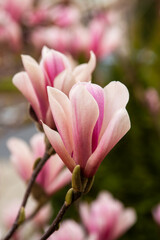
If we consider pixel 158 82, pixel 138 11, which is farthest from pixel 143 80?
pixel 138 11

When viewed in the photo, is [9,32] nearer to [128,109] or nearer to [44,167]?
[128,109]

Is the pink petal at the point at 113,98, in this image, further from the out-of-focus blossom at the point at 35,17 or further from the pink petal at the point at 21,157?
the out-of-focus blossom at the point at 35,17

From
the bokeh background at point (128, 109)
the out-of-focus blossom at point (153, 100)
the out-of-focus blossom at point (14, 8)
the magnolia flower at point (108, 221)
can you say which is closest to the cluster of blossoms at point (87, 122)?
the magnolia flower at point (108, 221)

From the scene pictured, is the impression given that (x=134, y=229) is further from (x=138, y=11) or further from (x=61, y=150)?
(x=138, y=11)

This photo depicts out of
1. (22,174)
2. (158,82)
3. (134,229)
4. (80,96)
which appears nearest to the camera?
(80,96)

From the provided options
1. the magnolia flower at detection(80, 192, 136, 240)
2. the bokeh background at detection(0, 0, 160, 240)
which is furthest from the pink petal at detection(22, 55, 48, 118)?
the bokeh background at detection(0, 0, 160, 240)

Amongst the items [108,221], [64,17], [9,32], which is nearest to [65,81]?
[108,221]
